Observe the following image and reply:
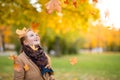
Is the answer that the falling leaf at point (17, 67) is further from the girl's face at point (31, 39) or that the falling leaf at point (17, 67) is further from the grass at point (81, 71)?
the grass at point (81, 71)

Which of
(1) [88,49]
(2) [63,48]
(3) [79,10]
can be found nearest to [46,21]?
(3) [79,10]

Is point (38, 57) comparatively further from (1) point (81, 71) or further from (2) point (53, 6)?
(1) point (81, 71)

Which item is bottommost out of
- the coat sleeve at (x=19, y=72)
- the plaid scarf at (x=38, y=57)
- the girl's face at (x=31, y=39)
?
the coat sleeve at (x=19, y=72)

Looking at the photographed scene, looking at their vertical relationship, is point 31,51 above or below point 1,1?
below

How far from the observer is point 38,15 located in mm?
13211

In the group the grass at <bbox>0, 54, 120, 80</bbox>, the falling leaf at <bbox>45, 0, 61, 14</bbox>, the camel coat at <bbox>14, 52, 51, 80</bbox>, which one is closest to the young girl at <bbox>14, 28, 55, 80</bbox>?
the camel coat at <bbox>14, 52, 51, 80</bbox>

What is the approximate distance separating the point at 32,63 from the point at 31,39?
40cm

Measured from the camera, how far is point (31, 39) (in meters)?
6.34

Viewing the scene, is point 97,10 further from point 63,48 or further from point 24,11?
point 63,48

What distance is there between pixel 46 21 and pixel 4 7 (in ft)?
6.08

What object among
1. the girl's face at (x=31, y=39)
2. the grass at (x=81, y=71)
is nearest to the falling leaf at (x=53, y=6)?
the girl's face at (x=31, y=39)

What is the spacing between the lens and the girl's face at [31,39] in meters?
6.30

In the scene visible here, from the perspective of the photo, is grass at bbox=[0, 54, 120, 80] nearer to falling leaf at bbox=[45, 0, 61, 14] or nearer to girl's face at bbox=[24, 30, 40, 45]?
girl's face at bbox=[24, 30, 40, 45]

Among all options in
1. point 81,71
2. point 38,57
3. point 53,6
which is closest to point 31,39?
point 38,57
